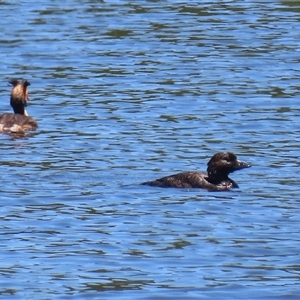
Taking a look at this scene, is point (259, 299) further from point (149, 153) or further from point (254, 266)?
point (149, 153)

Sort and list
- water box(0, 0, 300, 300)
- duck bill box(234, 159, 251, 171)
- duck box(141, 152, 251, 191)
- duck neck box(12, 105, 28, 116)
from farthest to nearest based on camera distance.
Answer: duck neck box(12, 105, 28, 116)
duck bill box(234, 159, 251, 171)
duck box(141, 152, 251, 191)
water box(0, 0, 300, 300)

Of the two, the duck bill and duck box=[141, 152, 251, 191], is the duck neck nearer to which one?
duck box=[141, 152, 251, 191]

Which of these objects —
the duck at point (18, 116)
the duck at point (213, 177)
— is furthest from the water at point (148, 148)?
the duck at point (18, 116)

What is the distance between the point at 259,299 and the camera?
11.3 metres

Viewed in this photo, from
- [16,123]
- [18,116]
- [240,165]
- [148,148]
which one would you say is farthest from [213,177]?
[18,116]

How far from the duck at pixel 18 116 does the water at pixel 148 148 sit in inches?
10.4

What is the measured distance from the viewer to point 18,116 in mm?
21969

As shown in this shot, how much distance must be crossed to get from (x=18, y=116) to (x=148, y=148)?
152 inches

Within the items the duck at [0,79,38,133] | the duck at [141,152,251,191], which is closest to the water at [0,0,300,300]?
the duck at [141,152,251,191]

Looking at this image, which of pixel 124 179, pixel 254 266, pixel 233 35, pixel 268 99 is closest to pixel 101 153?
pixel 124 179

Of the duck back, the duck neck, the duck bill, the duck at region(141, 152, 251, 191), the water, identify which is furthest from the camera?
the duck neck

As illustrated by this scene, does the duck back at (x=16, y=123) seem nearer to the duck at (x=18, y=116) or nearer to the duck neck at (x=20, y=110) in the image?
the duck at (x=18, y=116)

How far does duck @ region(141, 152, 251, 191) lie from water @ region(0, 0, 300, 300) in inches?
6.0

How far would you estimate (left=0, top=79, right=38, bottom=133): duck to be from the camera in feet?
70.6
